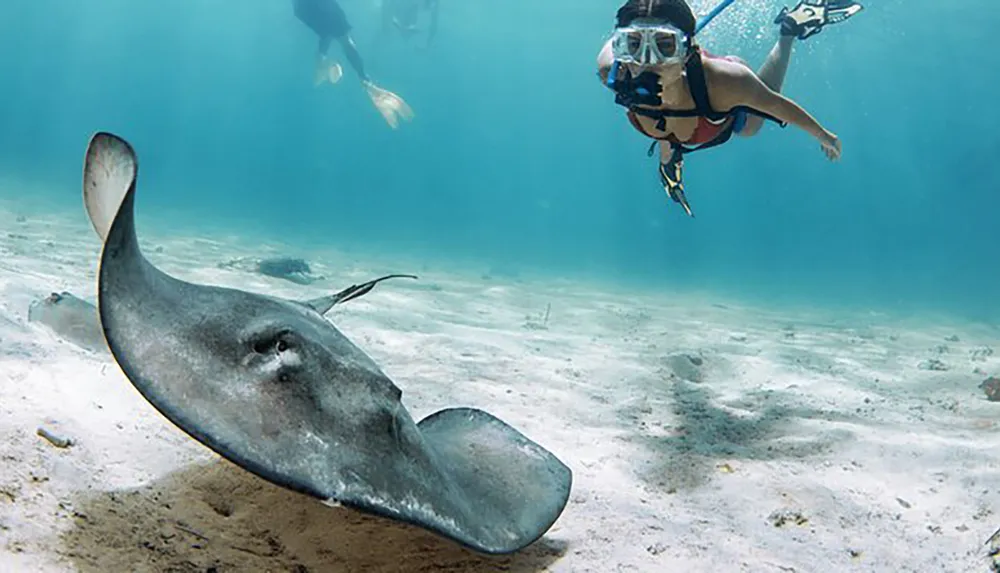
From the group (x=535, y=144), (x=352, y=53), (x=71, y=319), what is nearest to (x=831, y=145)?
(x=71, y=319)

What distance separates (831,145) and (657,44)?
1.68 m

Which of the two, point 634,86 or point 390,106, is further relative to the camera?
point 390,106

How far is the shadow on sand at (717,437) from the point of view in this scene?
138 inches

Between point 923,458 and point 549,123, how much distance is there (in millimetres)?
112436

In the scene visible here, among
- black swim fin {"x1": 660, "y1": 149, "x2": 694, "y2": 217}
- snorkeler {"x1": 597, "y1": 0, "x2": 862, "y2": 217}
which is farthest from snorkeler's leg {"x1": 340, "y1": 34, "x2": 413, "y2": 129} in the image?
snorkeler {"x1": 597, "y1": 0, "x2": 862, "y2": 217}

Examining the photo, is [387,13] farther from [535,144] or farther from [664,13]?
[535,144]

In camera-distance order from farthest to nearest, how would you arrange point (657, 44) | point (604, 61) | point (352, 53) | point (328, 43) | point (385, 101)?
point (352, 53) < point (328, 43) < point (385, 101) < point (604, 61) < point (657, 44)

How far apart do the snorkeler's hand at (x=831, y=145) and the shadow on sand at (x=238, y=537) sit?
3974mm

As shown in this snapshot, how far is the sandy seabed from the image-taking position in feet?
6.82

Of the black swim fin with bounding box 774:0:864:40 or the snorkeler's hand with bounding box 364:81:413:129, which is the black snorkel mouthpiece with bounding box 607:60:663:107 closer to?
the black swim fin with bounding box 774:0:864:40

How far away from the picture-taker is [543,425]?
4.04 metres

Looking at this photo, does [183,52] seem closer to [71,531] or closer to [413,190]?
[413,190]

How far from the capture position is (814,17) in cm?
598

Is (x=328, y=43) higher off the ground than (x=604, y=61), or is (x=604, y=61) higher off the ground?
(x=328, y=43)
